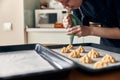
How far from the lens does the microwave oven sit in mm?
2465

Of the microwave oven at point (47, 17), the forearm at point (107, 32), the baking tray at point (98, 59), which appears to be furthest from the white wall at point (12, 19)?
the forearm at point (107, 32)

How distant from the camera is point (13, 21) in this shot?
7.84 ft

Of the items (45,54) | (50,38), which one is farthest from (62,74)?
(50,38)

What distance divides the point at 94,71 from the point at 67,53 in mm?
514

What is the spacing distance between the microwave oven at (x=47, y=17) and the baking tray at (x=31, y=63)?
1295mm

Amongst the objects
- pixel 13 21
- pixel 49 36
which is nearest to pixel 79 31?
pixel 49 36

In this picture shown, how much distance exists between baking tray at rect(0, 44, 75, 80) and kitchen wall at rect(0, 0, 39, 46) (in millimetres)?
1218

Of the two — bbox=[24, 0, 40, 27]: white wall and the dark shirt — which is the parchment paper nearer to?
the dark shirt

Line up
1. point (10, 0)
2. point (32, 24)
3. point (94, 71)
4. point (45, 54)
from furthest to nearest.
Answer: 1. point (32, 24)
2. point (10, 0)
3. point (45, 54)
4. point (94, 71)

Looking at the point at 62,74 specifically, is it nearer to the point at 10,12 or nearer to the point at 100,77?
the point at 100,77

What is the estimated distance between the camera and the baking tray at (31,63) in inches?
25.8

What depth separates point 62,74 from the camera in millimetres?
673

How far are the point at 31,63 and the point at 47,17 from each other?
161 cm

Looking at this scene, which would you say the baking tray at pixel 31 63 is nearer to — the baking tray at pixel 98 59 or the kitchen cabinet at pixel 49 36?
the baking tray at pixel 98 59
